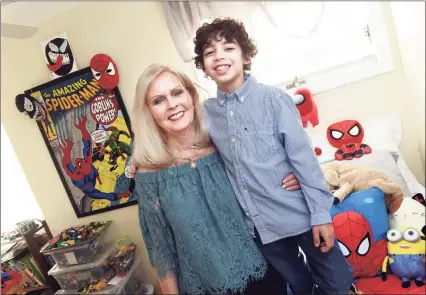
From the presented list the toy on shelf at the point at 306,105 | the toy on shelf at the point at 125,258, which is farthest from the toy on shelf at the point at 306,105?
the toy on shelf at the point at 125,258

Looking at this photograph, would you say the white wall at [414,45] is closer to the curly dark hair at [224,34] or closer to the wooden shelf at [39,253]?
the curly dark hair at [224,34]

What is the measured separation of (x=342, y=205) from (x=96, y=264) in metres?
1.01

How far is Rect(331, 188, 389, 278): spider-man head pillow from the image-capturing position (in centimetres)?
73

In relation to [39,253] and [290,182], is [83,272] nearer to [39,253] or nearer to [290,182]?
[39,253]

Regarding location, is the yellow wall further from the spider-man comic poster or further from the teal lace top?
the teal lace top

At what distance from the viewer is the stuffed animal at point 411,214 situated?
56 cm

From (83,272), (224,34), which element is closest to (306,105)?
(224,34)

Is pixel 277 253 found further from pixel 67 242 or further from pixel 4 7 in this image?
pixel 4 7

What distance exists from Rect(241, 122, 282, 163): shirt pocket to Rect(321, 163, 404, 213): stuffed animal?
0.40 metres

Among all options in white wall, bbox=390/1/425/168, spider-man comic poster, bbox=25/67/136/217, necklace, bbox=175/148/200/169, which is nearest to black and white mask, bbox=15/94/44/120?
spider-man comic poster, bbox=25/67/136/217

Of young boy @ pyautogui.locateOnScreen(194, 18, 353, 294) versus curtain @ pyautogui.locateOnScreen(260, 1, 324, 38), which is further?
young boy @ pyautogui.locateOnScreen(194, 18, 353, 294)

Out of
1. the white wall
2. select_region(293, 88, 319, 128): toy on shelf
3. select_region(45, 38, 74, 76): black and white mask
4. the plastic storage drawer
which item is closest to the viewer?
the white wall

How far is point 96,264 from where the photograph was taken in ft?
3.91

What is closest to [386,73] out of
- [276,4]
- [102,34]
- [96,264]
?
[276,4]
